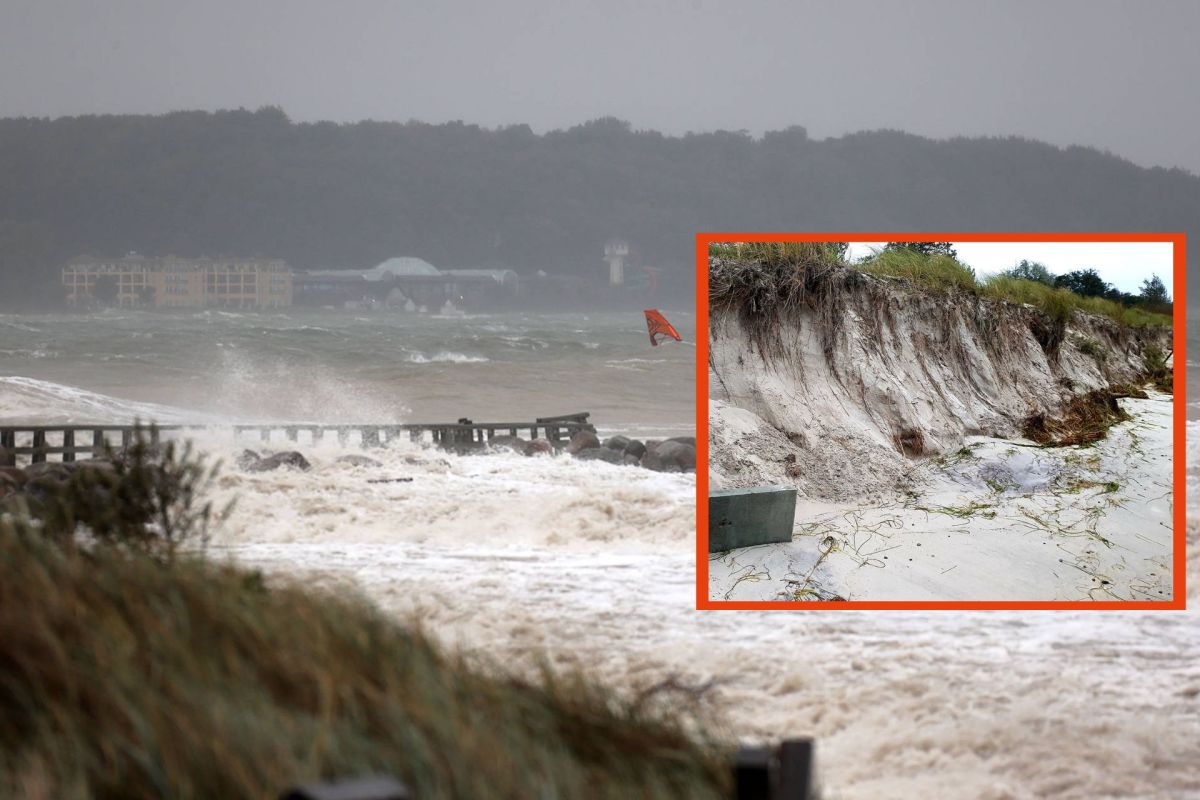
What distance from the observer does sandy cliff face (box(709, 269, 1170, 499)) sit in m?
4.92

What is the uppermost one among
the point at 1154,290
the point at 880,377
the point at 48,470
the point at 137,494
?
the point at 1154,290

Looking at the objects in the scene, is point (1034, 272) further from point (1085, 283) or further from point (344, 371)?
point (344, 371)

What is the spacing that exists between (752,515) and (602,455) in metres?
12.6

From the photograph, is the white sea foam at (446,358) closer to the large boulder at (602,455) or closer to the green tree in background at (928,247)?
the large boulder at (602,455)

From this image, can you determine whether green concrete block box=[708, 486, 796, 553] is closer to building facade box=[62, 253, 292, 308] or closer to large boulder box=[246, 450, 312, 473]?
large boulder box=[246, 450, 312, 473]

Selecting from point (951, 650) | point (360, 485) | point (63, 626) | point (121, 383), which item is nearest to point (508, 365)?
point (121, 383)

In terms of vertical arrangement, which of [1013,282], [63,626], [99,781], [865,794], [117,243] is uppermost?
[117,243]

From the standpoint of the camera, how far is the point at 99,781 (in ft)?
8.07

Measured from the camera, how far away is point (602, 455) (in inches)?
689

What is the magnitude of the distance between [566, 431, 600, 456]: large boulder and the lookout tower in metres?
48.8

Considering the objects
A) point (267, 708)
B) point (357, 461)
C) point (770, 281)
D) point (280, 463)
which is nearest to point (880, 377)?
point (770, 281)

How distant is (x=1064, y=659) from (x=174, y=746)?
5154mm

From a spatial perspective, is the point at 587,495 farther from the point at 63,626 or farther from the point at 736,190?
the point at 736,190

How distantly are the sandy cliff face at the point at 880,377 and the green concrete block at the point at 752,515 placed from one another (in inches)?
2.5
